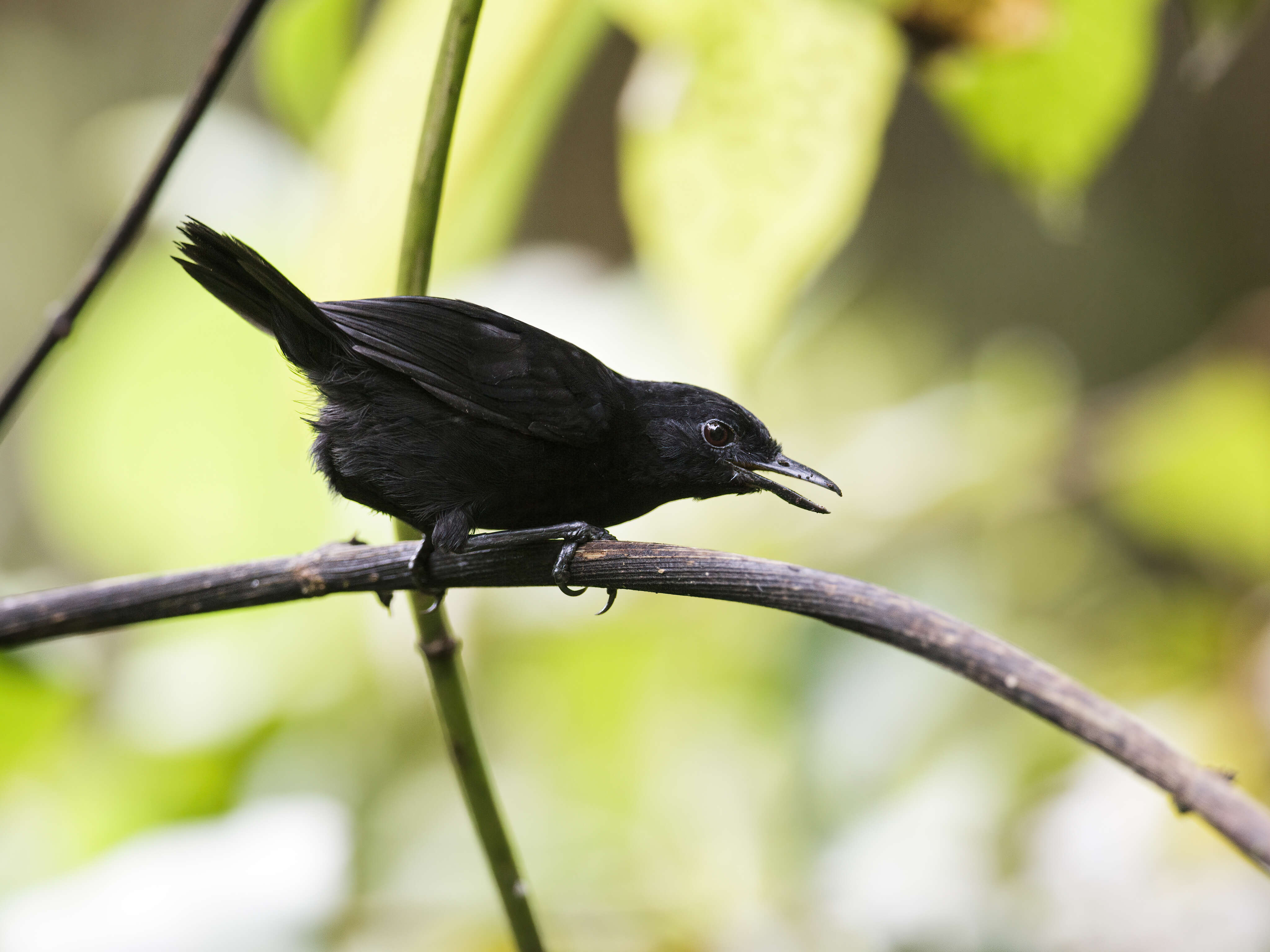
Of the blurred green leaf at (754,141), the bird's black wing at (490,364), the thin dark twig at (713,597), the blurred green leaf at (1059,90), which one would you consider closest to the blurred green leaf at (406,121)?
the blurred green leaf at (754,141)

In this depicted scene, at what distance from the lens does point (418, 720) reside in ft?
11.3

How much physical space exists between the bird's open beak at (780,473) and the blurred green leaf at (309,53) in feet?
3.27

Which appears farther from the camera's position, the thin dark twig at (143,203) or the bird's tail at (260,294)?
the bird's tail at (260,294)

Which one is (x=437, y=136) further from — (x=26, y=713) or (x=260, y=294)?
(x=26, y=713)

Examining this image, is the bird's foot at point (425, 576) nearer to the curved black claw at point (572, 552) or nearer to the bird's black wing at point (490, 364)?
the curved black claw at point (572, 552)

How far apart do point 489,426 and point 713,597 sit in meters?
0.92

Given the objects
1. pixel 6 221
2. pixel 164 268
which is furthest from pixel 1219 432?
pixel 6 221

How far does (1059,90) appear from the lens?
1598 millimetres

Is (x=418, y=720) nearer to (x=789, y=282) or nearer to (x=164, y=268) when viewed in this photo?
(x=164, y=268)

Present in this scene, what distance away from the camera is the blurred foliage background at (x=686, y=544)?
1531 mm

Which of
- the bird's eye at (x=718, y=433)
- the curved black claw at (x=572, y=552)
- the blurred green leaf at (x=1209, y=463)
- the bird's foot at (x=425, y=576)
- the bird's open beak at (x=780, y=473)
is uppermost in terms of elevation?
the blurred green leaf at (x=1209, y=463)

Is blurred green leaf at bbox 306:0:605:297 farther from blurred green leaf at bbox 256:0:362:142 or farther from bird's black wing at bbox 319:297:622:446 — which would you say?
bird's black wing at bbox 319:297:622:446

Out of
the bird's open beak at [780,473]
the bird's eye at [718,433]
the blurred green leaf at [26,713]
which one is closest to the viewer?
the bird's open beak at [780,473]

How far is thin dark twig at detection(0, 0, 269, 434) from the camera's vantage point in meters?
1.46
